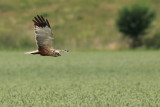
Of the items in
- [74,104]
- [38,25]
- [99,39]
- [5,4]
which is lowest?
[74,104]

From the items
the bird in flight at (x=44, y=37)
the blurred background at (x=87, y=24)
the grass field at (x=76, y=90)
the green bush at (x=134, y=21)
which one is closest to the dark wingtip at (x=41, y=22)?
the bird in flight at (x=44, y=37)

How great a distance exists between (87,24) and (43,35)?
38451mm

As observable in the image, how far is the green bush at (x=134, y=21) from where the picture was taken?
126 ft

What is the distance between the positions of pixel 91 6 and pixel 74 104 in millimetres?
43885

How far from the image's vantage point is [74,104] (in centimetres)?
1035

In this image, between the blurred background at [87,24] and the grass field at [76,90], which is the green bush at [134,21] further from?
the grass field at [76,90]

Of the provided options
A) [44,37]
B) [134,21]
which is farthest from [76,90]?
[134,21]

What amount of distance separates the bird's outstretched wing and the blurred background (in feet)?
60.9

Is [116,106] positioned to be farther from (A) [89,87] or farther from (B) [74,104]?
(A) [89,87]

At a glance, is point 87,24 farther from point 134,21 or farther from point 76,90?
point 76,90

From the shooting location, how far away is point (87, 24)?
4850 cm

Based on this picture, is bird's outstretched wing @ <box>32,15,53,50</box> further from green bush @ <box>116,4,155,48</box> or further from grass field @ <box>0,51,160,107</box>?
green bush @ <box>116,4,155,48</box>

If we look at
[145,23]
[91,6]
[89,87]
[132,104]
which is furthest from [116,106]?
[91,6]

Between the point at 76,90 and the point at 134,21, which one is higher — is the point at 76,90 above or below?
below
